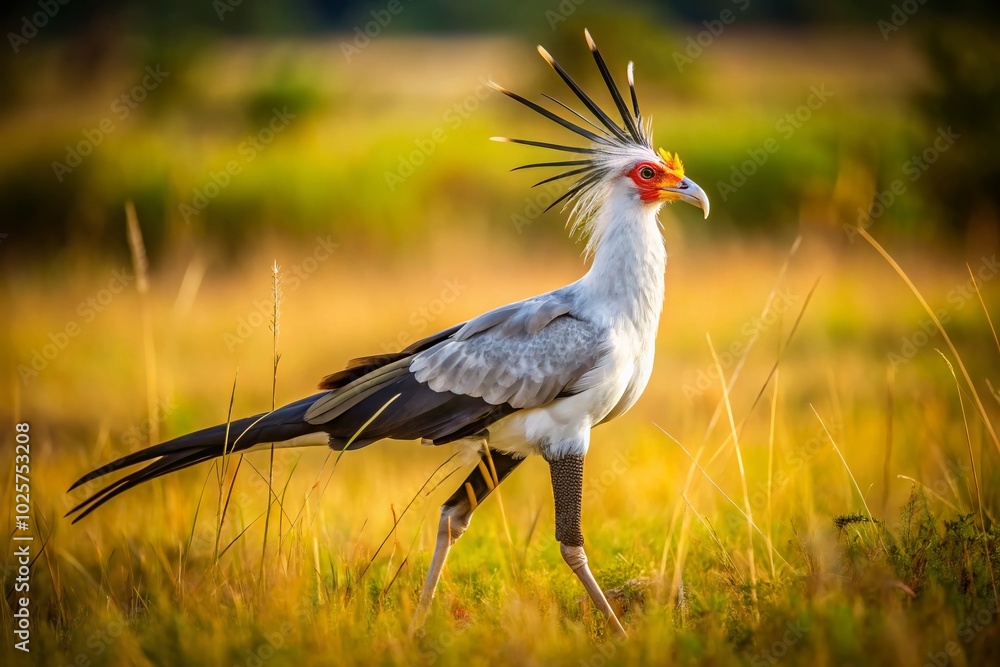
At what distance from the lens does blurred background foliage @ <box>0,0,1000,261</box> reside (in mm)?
12492

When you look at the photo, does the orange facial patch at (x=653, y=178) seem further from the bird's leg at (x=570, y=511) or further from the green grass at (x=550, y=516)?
the bird's leg at (x=570, y=511)

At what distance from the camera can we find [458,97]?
18.3m

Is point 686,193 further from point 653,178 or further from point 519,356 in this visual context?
point 519,356

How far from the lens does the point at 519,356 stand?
3.91 m

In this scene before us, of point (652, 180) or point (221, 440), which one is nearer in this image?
point (221, 440)

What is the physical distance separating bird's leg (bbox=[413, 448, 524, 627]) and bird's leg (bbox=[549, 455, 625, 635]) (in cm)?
31

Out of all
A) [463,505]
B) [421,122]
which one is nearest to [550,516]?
[463,505]

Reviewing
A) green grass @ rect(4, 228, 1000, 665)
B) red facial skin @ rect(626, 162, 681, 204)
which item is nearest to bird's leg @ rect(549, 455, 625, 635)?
green grass @ rect(4, 228, 1000, 665)

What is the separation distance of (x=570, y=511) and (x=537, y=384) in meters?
0.60

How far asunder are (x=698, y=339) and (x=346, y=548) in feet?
20.5

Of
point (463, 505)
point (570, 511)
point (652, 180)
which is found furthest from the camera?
point (463, 505)

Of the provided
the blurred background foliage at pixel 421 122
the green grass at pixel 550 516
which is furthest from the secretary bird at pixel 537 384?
the blurred background foliage at pixel 421 122

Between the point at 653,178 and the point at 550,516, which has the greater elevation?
the point at 653,178

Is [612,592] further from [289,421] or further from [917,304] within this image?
[917,304]
